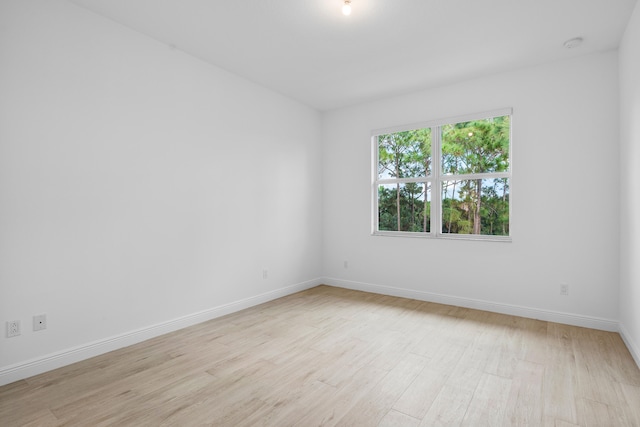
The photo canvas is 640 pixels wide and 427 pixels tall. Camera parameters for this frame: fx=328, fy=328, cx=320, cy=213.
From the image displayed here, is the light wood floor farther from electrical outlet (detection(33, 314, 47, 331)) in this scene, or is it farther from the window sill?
the window sill

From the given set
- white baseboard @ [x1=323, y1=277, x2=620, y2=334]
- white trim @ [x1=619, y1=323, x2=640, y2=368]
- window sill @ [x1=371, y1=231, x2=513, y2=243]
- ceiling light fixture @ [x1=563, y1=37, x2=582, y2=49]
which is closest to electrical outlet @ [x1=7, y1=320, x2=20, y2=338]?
white baseboard @ [x1=323, y1=277, x2=620, y2=334]

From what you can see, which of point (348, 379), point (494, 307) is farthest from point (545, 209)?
point (348, 379)

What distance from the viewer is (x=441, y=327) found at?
3.30m

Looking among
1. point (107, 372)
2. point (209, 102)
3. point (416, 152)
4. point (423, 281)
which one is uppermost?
point (209, 102)

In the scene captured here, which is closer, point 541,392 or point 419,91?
point 541,392

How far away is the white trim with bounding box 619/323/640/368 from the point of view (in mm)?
2494

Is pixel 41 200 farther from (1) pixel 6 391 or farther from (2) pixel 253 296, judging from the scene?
(2) pixel 253 296

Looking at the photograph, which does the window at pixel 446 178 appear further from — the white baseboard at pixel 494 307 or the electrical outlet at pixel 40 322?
the electrical outlet at pixel 40 322

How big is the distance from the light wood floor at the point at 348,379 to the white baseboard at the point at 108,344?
0.23 feet

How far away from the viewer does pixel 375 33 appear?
2.91 m

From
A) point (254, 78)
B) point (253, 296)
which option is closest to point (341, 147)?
point (254, 78)

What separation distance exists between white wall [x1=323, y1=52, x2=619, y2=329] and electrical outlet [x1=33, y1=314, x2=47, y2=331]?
146 inches

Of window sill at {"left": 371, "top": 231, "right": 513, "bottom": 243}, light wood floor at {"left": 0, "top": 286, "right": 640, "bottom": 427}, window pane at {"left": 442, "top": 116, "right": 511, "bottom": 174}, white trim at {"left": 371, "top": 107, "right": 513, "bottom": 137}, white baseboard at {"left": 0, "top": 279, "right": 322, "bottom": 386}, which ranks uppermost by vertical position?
white trim at {"left": 371, "top": 107, "right": 513, "bottom": 137}

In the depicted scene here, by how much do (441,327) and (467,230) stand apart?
1.34 m
